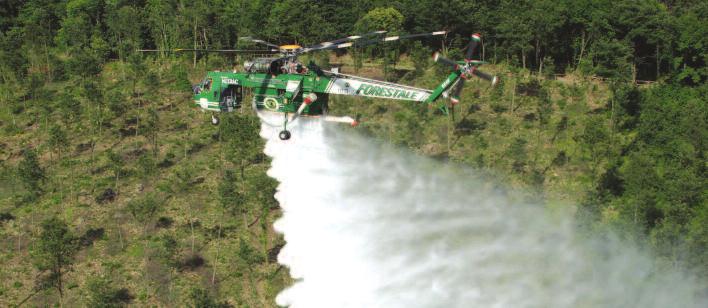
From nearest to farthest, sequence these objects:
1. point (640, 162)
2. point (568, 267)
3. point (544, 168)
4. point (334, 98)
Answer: point (568, 267), point (640, 162), point (544, 168), point (334, 98)

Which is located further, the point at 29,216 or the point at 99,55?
the point at 99,55

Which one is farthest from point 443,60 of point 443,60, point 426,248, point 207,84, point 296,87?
point 207,84

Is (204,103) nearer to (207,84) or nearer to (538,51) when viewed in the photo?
(207,84)

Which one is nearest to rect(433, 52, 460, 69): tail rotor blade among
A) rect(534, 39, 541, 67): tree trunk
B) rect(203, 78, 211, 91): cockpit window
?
rect(203, 78, 211, 91): cockpit window

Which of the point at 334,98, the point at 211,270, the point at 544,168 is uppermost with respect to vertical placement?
the point at 334,98

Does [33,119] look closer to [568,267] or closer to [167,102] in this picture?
[167,102]

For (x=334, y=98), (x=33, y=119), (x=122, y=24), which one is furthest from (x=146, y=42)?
(x=334, y=98)
